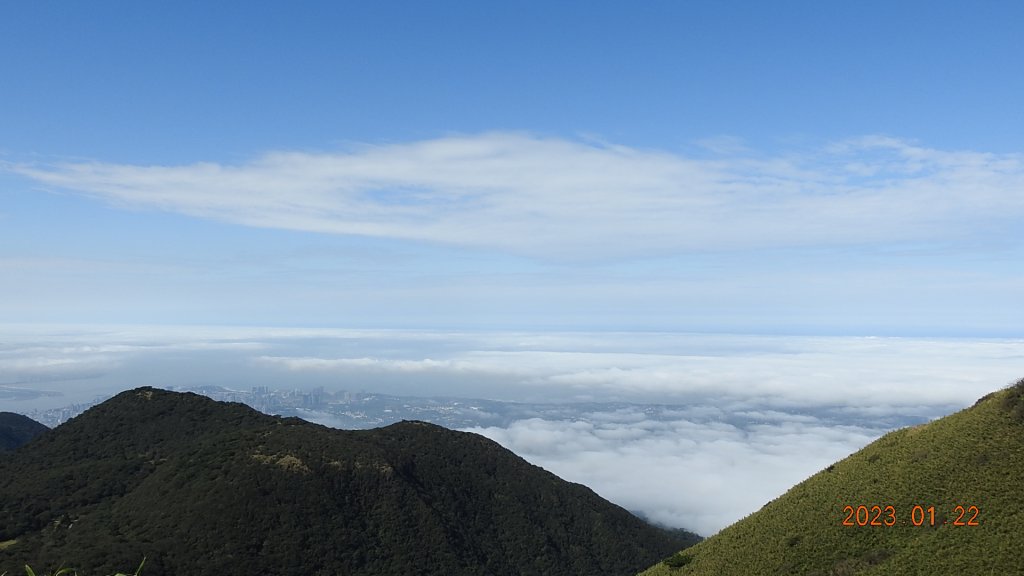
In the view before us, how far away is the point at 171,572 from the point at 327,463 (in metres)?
33.7

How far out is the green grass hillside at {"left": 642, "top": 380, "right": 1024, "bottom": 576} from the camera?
1662 inches
